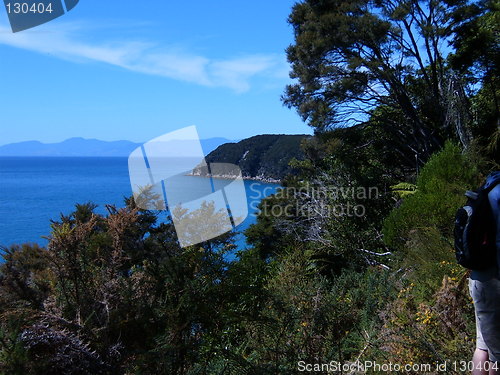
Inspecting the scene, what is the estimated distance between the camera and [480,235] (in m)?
1.90

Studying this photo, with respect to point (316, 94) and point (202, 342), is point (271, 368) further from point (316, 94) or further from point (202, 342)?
point (316, 94)

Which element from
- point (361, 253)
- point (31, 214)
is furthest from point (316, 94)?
point (31, 214)

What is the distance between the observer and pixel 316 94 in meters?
14.0

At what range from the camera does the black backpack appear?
6.21 ft

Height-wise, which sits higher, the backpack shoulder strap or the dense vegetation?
the backpack shoulder strap

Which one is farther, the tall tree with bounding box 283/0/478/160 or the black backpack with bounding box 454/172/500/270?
the tall tree with bounding box 283/0/478/160

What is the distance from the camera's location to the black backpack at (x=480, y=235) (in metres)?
1.89

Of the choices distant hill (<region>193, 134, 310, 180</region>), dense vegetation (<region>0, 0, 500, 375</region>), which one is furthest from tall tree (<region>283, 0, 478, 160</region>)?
distant hill (<region>193, 134, 310, 180</region>)

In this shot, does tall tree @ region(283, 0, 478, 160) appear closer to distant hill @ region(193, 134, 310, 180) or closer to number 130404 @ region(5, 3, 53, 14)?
number 130404 @ region(5, 3, 53, 14)

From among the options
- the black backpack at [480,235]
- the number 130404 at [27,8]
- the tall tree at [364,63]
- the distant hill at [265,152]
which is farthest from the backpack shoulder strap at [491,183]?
the distant hill at [265,152]

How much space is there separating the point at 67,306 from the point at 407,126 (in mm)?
15506

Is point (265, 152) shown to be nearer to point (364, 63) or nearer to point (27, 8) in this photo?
point (364, 63)

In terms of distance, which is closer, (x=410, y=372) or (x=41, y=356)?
(x=41, y=356)

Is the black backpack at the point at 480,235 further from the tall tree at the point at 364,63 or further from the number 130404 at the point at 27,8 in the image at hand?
the tall tree at the point at 364,63
